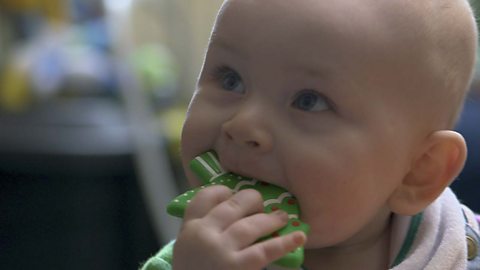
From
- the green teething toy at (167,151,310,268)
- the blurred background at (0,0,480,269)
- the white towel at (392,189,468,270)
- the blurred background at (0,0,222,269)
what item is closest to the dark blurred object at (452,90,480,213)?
the blurred background at (0,0,480,269)

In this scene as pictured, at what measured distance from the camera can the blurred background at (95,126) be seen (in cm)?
163

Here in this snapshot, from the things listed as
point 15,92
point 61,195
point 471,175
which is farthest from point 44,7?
point 471,175

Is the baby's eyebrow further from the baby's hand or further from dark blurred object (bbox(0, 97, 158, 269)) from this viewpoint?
dark blurred object (bbox(0, 97, 158, 269))

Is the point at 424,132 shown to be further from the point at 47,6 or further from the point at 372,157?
the point at 47,6

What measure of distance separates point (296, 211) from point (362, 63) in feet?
0.44

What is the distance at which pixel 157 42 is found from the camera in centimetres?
204

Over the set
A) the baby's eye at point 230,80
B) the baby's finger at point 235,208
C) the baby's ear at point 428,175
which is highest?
the baby's eye at point 230,80

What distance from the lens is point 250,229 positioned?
66 centimetres

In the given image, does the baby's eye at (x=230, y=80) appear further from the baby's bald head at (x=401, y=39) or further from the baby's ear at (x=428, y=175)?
the baby's ear at (x=428, y=175)

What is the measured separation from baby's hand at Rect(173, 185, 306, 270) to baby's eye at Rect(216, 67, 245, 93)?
0.34ft

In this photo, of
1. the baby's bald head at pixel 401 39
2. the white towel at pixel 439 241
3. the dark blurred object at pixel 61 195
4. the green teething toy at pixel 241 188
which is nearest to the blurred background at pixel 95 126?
the dark blurred object at pixel 61 195

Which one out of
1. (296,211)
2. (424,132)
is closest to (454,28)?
(424,132)

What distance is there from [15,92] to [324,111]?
44.2 inches

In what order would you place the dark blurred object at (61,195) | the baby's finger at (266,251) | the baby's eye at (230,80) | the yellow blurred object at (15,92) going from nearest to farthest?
the baby's finger at (266,251)
the baby's eye at (230,80)
the dark blurred object at (61,195)
the yellow blurred object at (15,92)
